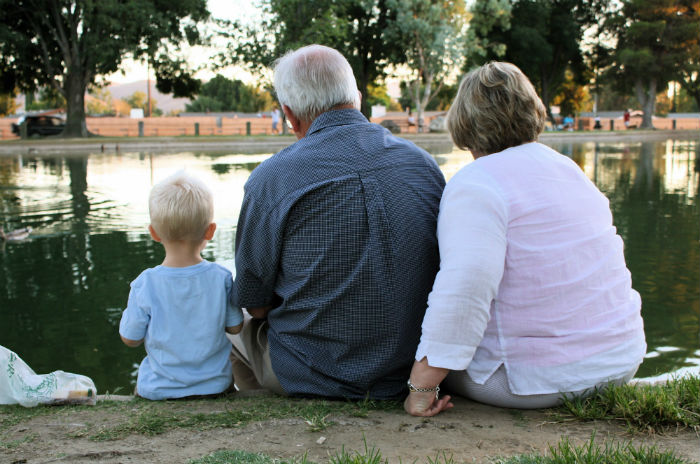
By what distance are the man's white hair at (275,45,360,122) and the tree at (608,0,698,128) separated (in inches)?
1948

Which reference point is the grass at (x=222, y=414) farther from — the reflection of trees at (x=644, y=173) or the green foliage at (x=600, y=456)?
the reflection of trees at (x=644, y=173)

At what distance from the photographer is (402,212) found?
2.42m

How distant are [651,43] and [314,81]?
53.0 meters

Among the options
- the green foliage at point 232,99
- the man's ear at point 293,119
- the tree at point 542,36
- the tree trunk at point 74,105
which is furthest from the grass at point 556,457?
the green foliage at point 232,99

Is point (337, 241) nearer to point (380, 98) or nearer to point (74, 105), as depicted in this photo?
point (74, 105)

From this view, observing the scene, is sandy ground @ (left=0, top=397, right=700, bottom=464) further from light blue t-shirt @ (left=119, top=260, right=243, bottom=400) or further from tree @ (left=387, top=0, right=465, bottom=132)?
tree @ (left=387, top=0, right=465, bottom=132)

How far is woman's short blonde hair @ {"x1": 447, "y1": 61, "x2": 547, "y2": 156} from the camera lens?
237 cm

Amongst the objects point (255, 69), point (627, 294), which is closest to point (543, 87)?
point (255, 69)

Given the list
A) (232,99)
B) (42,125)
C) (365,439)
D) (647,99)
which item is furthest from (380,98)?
(365,439)

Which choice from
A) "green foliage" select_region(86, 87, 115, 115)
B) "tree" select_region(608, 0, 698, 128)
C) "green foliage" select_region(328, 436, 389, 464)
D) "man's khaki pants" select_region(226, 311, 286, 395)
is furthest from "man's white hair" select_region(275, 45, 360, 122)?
"green foliage" select_region(86, 87, 115, 115)

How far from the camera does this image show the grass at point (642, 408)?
227cm

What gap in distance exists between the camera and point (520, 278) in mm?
2279

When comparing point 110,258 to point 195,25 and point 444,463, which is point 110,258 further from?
point 195,25

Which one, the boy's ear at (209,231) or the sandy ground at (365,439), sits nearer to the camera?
the sandy ground at (365,439)
